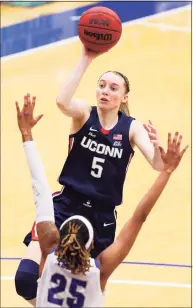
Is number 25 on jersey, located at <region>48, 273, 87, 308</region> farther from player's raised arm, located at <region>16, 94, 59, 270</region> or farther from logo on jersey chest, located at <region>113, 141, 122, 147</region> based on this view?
logo on jersey chest, located at <region>113, 141, 122, 147</region>

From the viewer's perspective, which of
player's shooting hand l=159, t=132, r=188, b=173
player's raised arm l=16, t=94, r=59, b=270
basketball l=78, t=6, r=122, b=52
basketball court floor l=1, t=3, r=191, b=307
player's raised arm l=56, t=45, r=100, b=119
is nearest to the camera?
player's shooting hand l=159, t=132, r=188, b=173

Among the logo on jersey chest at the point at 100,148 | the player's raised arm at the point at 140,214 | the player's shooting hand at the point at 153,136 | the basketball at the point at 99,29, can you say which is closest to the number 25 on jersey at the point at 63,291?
the player's raised arm at the point at 140,214

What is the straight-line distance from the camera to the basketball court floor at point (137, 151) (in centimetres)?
958

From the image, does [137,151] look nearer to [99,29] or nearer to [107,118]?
[107,118]

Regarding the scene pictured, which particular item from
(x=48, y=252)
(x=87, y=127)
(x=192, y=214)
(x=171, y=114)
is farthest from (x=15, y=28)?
(x=48, y=252)

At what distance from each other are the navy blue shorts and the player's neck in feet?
1.77

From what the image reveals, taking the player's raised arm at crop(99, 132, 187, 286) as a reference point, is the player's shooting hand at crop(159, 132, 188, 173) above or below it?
above

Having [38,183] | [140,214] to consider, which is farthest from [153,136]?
[38,183]

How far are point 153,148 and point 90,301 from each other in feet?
5.27

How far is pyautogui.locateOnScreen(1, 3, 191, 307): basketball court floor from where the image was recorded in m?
9.58

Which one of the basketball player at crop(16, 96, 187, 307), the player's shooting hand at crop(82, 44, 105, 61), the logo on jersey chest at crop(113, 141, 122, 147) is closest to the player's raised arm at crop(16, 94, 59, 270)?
the basketball player at crop(16, 96, 187, 307)

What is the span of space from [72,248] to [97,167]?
1.62m

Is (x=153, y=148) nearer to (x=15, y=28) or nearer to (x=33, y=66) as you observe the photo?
(x=33, y=66)

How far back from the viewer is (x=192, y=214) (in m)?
10.9
